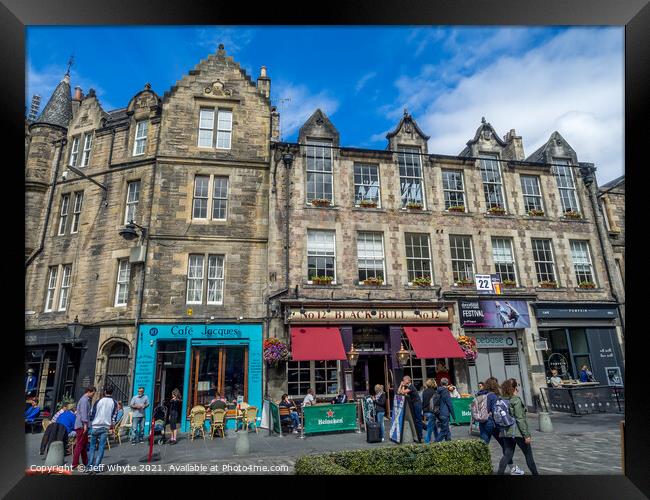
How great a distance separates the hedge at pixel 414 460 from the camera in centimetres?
671

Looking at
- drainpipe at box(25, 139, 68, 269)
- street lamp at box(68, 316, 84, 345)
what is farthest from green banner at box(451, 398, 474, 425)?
drainpipe at box(25, 139, 68, 269)

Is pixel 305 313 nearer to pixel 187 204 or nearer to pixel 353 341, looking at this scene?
pixel 353 341

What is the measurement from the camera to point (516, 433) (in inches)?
265

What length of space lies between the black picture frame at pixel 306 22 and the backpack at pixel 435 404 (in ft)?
7.83

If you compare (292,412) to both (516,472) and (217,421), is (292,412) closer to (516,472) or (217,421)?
(217,421)

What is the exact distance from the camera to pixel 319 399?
12.7 m

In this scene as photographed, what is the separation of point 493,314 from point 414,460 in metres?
9.03

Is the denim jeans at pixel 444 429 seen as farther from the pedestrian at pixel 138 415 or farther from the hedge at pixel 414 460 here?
the pedestrian at pixel 138 415

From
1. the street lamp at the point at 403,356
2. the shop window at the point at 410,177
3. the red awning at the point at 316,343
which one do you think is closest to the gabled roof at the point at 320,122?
the shop window at the point at 410,177

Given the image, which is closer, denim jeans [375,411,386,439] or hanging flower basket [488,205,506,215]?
denim jeans [375,411,386,439]

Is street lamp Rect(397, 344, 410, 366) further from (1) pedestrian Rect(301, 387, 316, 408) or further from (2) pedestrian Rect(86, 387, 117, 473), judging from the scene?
(2) pedestrian Rect(86, 387, 117, 473)

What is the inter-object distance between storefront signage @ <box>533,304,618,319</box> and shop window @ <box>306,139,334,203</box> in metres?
9.02

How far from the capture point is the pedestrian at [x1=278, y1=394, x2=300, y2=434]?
11.1 metres
